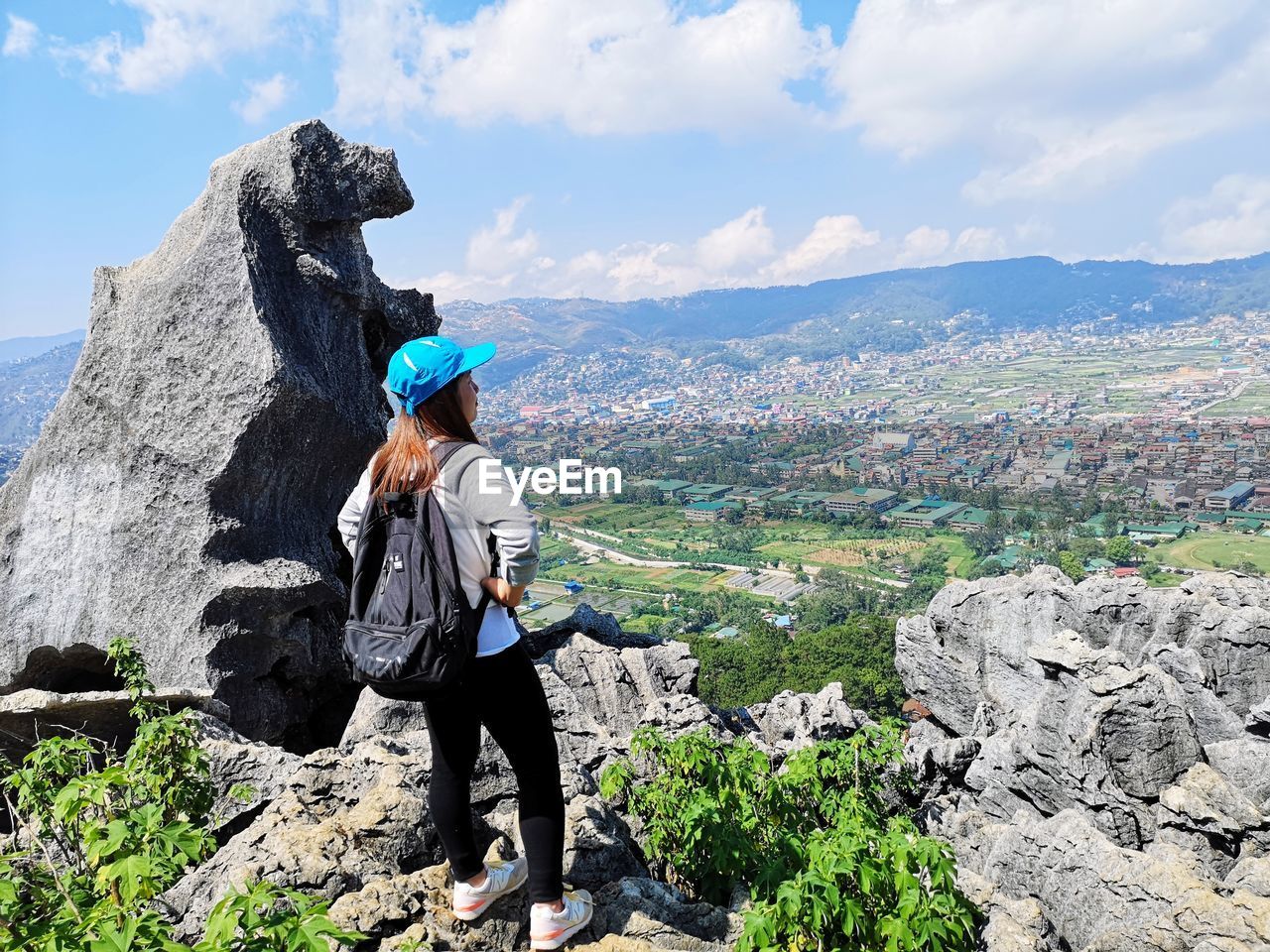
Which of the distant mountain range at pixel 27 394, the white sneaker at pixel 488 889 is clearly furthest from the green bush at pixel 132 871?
the distant mountain range at pixel 27 394

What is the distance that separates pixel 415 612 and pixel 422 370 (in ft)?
2.48

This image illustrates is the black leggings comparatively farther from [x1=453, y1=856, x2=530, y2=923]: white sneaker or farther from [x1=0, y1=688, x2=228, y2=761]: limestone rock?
[x1=0, y1=688, x2=228, y2=761]: limestone rock

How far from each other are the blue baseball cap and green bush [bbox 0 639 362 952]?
4.63 ft

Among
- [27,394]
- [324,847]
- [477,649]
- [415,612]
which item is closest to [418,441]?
[415,612]

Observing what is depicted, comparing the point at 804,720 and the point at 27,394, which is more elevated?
the point at 27,394

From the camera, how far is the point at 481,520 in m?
2.55

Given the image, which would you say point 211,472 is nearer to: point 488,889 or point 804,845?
point 488,889

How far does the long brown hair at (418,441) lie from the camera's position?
2.58m

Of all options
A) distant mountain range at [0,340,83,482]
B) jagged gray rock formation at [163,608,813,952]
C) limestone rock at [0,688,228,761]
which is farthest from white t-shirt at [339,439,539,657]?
distant mountain range at [0,340,83,482]

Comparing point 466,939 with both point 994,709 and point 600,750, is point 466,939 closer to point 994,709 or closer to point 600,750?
point 600,750

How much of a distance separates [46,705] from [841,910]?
488 cm

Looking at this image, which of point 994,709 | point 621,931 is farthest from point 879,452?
point 621,931

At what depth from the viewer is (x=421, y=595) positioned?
2496 millimetres

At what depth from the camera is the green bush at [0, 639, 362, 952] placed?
1825mm
